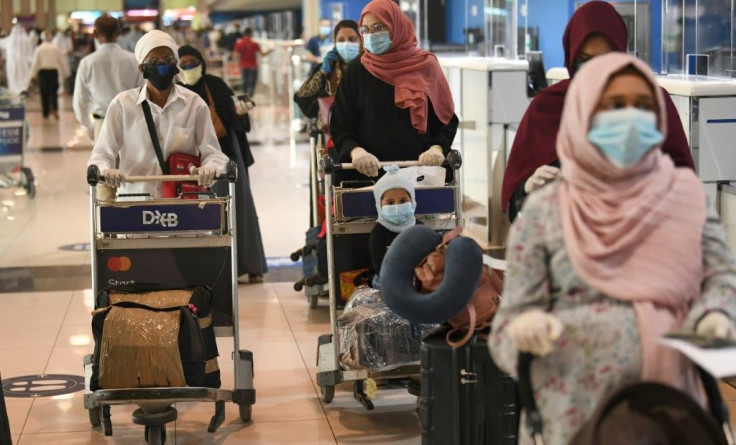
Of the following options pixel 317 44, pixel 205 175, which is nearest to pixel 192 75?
pixel 205 175

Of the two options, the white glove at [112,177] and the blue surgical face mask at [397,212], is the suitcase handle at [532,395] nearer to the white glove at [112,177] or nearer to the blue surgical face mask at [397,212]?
the blue surgical face mask at [397,212]

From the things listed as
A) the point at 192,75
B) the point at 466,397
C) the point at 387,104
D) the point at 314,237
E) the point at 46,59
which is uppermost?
the point at 46,59

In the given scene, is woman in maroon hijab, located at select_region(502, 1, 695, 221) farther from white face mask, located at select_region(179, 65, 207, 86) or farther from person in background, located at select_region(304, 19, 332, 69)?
person in background, located at select_region(304, 19, 332, 69)

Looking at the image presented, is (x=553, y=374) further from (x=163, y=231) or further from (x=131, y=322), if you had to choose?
(x=163, y=231)

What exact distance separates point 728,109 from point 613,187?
384 centimetres

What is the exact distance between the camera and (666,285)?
264 centimetres

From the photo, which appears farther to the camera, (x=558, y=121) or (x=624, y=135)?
(x=558, y=121)

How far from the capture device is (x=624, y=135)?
255 cm

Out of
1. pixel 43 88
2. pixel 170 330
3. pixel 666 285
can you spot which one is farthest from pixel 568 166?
pixel 43 88

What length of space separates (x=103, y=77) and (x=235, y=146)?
209cm

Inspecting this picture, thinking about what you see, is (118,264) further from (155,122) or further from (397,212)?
(397,212)

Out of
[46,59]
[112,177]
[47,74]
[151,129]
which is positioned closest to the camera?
[112,177]

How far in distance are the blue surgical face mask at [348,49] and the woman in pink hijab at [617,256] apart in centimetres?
462

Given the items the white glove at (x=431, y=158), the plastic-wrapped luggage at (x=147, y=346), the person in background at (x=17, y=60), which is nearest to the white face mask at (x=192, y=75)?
the white glove at (x=431, y=158)
